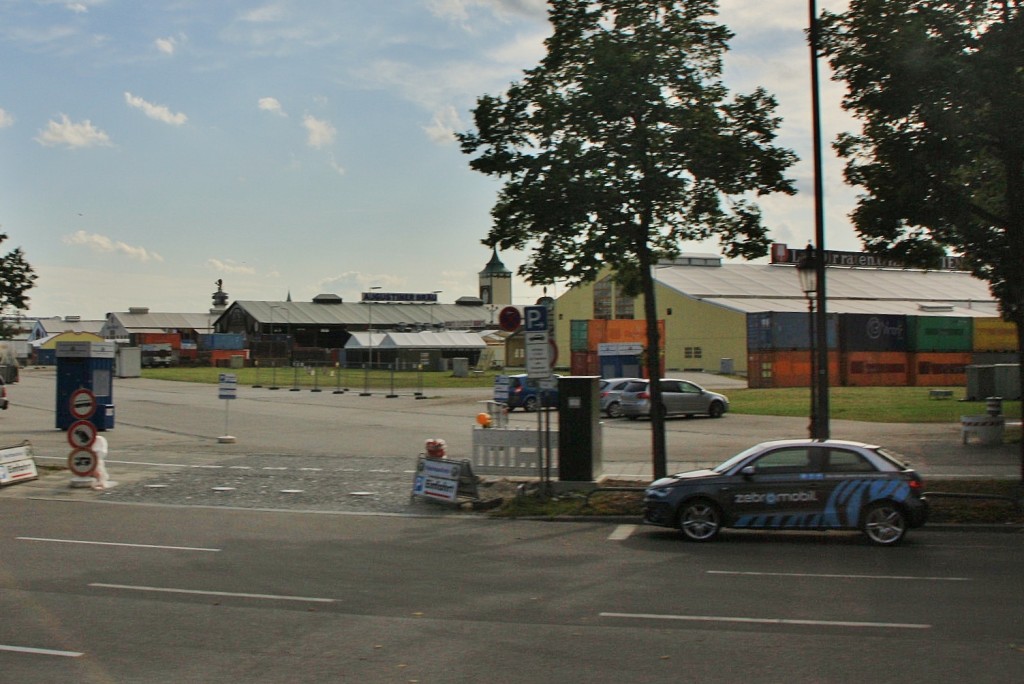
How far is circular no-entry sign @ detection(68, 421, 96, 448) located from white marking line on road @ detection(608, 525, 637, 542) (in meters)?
10.5

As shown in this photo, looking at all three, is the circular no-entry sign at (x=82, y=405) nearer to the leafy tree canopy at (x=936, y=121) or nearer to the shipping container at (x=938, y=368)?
the leafy tree canopy at (x=936, y=121)

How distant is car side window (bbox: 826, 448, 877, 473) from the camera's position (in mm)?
13156

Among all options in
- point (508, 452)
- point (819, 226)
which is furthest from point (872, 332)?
point (508, 452)

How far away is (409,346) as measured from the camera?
266 ft

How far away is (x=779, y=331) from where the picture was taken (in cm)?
5650

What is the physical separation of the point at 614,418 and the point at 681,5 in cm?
2321

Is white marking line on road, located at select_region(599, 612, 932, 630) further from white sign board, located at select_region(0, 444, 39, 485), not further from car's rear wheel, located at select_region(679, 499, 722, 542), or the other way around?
white sign board, located at select_region(0, 444, 39, 485)

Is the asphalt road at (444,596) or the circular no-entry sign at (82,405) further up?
the circular no-entry sign at (82,405)

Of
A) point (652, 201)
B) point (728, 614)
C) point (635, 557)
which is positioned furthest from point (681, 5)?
point (728, 614)

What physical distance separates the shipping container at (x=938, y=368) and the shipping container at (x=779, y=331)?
5.64 metres

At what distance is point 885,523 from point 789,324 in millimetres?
45622

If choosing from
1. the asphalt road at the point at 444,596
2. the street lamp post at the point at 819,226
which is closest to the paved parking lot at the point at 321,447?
the asphalt road at the point at 444,596

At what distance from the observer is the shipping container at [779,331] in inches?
2211

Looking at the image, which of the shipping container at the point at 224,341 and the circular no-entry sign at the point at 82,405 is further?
the shipping container at the point at 224,341
